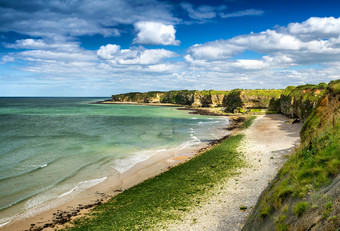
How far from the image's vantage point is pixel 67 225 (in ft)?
47.9

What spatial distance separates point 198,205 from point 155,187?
5.43 m

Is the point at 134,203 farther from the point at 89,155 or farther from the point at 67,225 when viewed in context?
the point at 89,155

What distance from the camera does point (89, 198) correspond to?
64.2 ft

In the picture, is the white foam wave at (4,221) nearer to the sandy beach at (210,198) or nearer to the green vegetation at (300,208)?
the sandy beach at (210,198)

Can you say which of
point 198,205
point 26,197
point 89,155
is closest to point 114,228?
point 198,205

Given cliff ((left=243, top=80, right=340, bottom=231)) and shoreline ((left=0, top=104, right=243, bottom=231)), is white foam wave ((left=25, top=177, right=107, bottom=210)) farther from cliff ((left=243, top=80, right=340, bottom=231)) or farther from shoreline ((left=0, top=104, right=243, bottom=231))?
cliff ((left=243, top=80, right=340, bottom=231))

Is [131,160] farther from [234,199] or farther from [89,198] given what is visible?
[234,199]

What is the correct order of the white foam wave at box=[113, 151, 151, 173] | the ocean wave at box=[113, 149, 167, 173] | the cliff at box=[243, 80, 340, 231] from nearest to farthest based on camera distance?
the cliff at box=[243, 80, 340, 231], the white foam wave at box=[113, 151, 151, 173], the ocean wave at box=[113, 149, 167, 173]

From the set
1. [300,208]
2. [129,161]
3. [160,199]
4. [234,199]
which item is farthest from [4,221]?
[300,208]

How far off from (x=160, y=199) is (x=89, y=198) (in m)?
7.54

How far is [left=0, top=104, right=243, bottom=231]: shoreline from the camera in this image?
15530 millimetres

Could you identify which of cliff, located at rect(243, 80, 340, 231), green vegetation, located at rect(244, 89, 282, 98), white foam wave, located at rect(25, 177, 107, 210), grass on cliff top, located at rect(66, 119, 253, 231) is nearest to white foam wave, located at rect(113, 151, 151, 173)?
white foam wave, located at rect(25, 177, 107, 210)

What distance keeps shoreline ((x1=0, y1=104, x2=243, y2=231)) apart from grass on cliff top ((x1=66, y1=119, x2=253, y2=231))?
164cm

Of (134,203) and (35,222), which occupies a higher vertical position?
(134,203)
